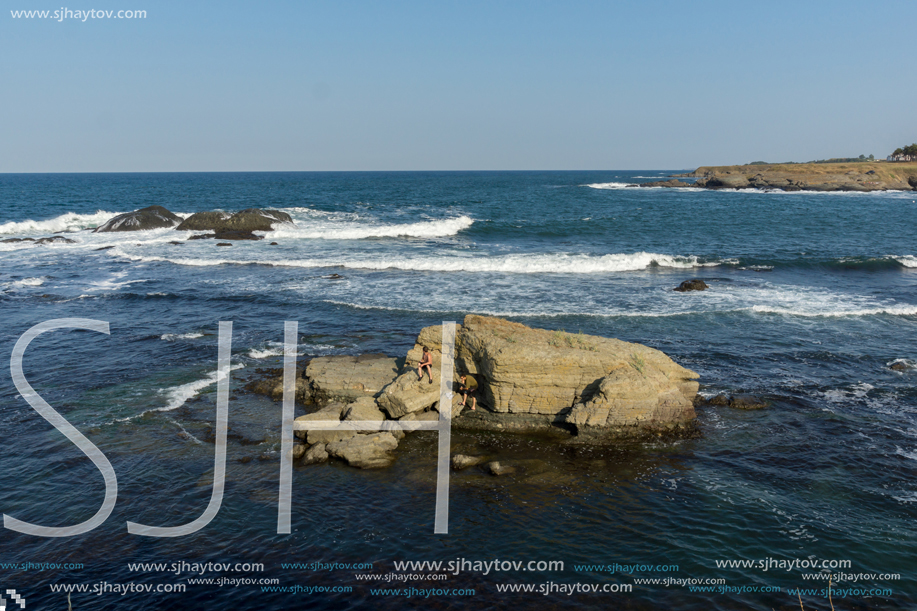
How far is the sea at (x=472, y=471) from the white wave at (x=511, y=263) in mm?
3881

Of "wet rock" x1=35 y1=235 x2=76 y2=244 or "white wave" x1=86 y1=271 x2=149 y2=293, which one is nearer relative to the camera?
"white wave" x1=86 y1=271 x2=149 y2=293

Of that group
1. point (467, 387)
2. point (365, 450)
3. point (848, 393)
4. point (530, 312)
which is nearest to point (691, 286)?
point (530, 312)

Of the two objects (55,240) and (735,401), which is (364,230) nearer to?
(55,240)

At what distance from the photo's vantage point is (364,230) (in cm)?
4869

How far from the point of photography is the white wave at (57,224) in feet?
162

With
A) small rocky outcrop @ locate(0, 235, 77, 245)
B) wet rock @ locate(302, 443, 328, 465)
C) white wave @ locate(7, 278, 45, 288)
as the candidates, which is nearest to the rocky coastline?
small rocky outcrop @ locate(0, 235, 77, 245)

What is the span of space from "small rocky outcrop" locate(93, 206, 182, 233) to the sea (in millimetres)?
19833

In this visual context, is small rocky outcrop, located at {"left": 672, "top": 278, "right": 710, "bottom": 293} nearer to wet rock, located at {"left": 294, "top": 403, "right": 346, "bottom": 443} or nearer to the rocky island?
the rocky island

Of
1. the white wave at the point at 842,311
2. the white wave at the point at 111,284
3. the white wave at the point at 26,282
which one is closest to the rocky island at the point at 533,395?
the white wave at the point at 842,311

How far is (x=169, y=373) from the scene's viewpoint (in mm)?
16766

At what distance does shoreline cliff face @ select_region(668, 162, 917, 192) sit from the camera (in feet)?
307

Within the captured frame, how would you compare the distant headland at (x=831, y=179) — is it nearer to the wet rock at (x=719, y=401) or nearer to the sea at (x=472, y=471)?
the sea at (x=472, y=471)

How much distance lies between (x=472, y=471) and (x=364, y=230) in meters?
39.2

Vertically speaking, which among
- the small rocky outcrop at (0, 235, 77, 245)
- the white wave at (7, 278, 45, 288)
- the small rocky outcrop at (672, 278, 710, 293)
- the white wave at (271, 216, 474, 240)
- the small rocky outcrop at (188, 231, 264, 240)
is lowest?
the white wave at (7, 278, 45, 288)
